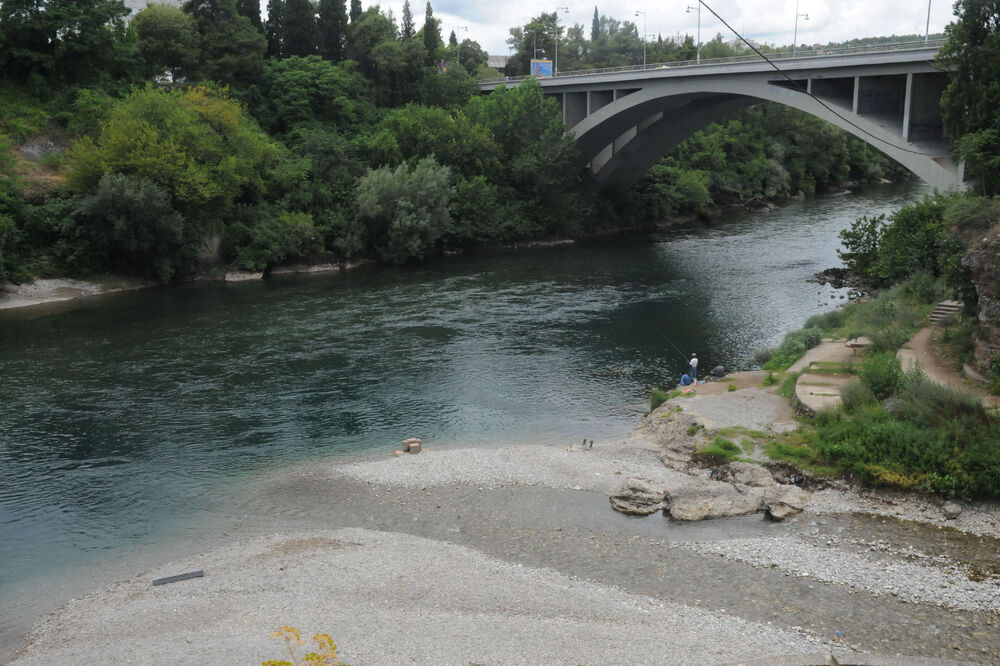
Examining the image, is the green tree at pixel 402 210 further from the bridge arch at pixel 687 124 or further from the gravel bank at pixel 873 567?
the gravel bank at pixel 873 567

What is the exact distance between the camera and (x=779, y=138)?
78188 mm

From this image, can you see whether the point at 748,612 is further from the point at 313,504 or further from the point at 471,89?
the point at 471,89

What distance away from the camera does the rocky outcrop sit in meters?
19.0

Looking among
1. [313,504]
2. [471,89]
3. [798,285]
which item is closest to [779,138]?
[471,89]

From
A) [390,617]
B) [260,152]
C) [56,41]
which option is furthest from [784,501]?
[56,41]

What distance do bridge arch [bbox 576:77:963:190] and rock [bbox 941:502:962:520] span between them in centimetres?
1810

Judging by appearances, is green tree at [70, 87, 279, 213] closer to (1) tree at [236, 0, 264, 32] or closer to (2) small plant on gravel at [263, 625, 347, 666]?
(1) tree at [236, 0, 264, 32]

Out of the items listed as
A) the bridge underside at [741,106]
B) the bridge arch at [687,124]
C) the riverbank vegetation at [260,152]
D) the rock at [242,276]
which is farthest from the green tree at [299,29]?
the rock at [242,276]

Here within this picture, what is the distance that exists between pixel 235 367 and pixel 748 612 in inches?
781

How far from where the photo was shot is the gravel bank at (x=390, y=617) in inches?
462

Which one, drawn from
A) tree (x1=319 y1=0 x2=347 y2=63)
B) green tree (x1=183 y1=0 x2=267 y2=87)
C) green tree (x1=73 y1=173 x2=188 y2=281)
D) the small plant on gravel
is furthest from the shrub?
tree (x1=319 y1=0 x2=347 y2=63)

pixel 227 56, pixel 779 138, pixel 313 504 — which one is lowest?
pixel 313 504

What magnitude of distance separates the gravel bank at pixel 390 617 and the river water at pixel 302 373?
5.62 ft

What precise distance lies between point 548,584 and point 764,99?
33.7 metres
